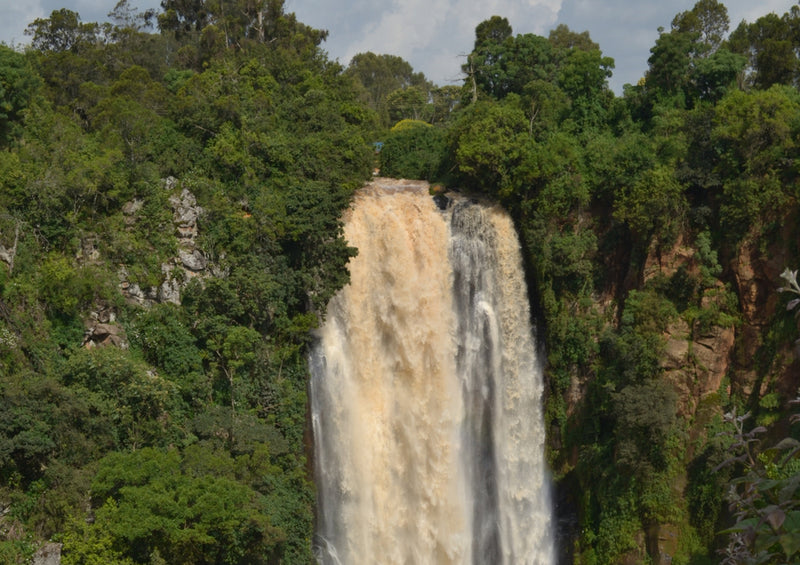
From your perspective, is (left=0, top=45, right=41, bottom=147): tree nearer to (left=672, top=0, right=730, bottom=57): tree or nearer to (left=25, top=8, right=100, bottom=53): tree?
(left=25, top=8, right=100, bottom=53): tree

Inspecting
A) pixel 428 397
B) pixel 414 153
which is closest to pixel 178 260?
pixel 428 397

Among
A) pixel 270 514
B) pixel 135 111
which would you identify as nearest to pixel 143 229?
pixel 135 111

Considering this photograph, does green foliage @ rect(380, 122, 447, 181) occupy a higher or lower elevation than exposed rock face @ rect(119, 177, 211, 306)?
higher

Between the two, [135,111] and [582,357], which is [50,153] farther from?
[582,357]

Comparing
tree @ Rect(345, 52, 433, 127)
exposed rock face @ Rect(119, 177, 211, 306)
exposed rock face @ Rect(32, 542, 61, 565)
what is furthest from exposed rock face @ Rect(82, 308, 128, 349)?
tree @ Rect(345, 52, 433, 127)

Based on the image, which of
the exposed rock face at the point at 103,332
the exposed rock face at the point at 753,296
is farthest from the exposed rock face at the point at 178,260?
the exposed rock face at the point at 753,296
